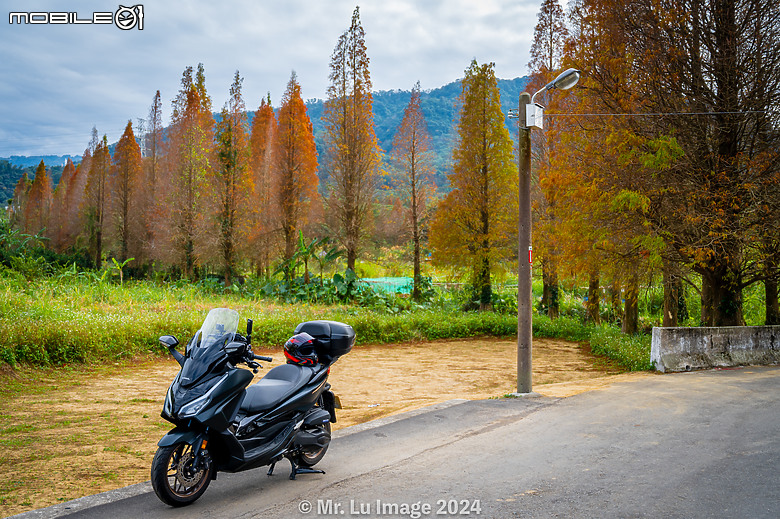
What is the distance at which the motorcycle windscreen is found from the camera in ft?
14.4

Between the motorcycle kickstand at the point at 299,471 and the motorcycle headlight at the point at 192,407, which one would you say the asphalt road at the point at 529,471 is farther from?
the motorcycle headlight at the point at 192,407

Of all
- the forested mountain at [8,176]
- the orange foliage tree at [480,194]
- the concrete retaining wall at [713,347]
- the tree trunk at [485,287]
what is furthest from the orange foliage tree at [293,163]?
the forested mountain at [8,176]

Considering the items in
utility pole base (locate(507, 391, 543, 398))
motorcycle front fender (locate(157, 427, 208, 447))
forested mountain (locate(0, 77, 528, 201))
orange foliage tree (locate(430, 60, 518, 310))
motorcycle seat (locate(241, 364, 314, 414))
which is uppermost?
forested mountain (locate(0, 77, 528, 201))

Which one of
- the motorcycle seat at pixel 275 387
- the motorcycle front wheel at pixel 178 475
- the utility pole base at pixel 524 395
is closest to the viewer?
the motorcycle front wheel at pixel 178 475

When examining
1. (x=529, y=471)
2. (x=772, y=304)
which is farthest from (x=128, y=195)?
(x=529, y=471)

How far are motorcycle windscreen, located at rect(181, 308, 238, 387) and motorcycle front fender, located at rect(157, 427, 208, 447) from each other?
37 cm

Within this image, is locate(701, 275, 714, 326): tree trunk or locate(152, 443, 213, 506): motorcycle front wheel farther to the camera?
locate(701, 275, 714, 326): tree trunk

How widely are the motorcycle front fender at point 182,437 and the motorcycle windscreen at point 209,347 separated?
0.37m

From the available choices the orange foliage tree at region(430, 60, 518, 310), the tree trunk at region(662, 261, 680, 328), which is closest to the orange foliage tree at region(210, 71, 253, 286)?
the orange foliage tree at region(430, 60, 518, 310)

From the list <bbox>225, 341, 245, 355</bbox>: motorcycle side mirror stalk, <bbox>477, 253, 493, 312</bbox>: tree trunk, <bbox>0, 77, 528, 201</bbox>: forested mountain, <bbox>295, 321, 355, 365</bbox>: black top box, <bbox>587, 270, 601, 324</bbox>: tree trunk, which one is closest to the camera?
<bbox>225, 341, 245, 355</bbox>: motorcycle side mirror stalk

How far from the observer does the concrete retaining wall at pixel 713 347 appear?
12.0 metres

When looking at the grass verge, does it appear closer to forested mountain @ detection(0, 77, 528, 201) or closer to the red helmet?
the red helmet

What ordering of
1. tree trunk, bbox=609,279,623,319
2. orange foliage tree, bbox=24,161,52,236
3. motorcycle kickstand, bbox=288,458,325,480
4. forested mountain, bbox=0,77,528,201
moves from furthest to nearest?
forested mountain, bbox=0,77,528,201 → orange foliage tree, bbox=24,161,52,236 → tree trunk, bbox=609,279,623,319 → motorcycle kickstand, bbox=288,458,325,480

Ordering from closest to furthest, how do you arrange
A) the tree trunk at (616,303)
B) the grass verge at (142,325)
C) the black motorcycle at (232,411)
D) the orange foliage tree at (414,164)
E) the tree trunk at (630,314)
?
the black motorcycle at (232,411) < the grass verge at (142,325) < the tree trunk at (630,314) < the tree trunk at (616,303) < the orange foliage tree at (414,164)
